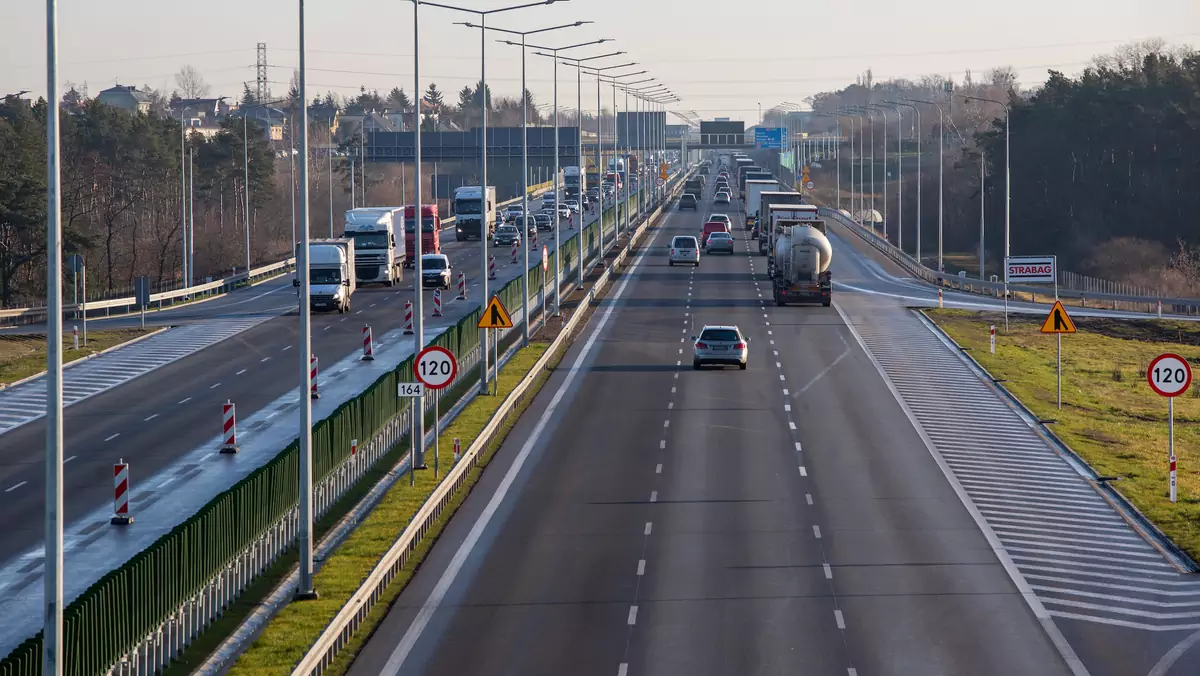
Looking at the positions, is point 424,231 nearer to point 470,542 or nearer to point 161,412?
point 161,412

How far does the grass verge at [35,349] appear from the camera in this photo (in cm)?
5041

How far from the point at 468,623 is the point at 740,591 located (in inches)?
165

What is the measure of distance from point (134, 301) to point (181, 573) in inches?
1873

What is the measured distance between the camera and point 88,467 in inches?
1364

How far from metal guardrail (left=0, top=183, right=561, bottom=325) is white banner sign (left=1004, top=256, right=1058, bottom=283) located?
33.1 metres

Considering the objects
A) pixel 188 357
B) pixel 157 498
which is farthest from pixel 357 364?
pixel 157 498

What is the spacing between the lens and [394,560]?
79.9 feet

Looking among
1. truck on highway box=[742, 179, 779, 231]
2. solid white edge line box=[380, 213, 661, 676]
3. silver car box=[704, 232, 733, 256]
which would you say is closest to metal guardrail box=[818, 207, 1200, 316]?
silver car box=[704, 232, 733, 256]

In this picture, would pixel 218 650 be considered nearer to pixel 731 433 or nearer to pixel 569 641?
pixel 569 641

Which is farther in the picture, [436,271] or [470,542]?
[436,271]

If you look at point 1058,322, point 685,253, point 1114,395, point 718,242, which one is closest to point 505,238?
point 718,242

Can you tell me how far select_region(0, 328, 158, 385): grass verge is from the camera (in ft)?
165

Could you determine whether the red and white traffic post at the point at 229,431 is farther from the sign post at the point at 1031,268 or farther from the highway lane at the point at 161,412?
the sign post at the point at 1031,268

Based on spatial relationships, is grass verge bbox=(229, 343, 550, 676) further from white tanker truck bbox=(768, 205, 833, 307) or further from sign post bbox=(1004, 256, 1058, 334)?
white tanker truck bbox=(768, 205, 833, 307)
